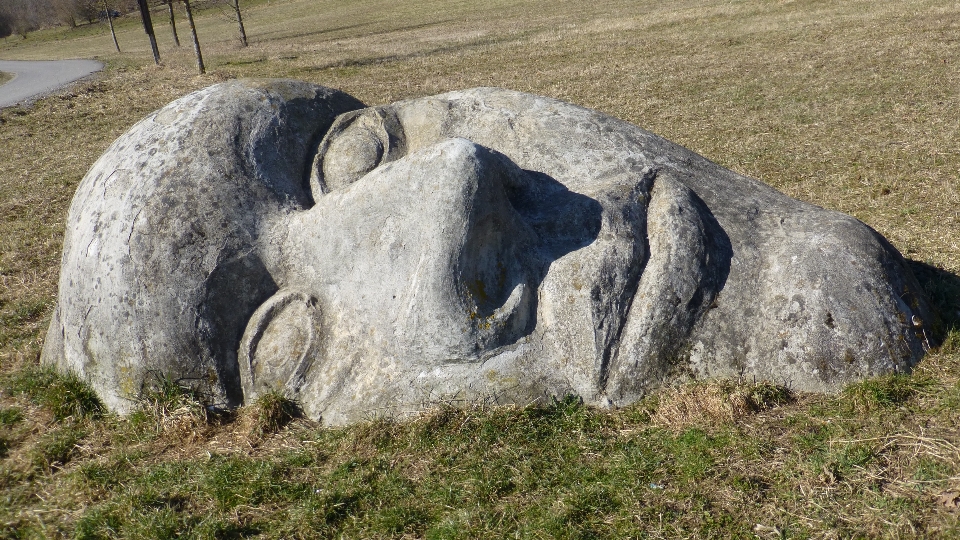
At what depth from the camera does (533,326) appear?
4.59 metres

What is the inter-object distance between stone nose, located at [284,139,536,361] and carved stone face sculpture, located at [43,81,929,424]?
0.5 inches

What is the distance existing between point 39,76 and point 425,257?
3078cm

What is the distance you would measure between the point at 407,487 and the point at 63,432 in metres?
2.43

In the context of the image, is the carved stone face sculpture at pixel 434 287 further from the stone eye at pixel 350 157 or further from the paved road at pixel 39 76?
the paved road at pixel 39 76

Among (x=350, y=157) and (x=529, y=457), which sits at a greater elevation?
(x=350, y=157)

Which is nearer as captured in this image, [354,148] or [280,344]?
[280,344]

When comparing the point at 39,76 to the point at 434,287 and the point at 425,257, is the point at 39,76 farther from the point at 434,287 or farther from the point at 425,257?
the point at 434,287

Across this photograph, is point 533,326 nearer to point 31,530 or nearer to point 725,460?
point 725,460

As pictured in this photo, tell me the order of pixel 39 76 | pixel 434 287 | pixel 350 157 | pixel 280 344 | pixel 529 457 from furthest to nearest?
pixel 39 76 → pixel 350 157 → pixel 280 344 → pixel 434 287 → pixel 529 457

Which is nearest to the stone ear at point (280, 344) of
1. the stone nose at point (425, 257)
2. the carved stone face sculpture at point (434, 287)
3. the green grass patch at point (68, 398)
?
the carved stone face sculpture at point (434, 287)

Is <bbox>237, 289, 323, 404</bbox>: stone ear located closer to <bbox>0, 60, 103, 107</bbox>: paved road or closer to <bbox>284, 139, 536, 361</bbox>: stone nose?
<bbox>284, 139, 536, 361</bbox>: stone nose

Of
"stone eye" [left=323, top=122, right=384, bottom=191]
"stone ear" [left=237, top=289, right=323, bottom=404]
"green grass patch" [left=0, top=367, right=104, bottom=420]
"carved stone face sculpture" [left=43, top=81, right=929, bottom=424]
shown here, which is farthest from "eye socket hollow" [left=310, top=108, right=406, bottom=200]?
"green grass patch" [left=0, top=367, right=104, bottom=420]

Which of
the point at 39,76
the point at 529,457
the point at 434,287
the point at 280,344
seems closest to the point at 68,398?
Result: the point at 280,344

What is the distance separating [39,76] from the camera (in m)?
28.7
